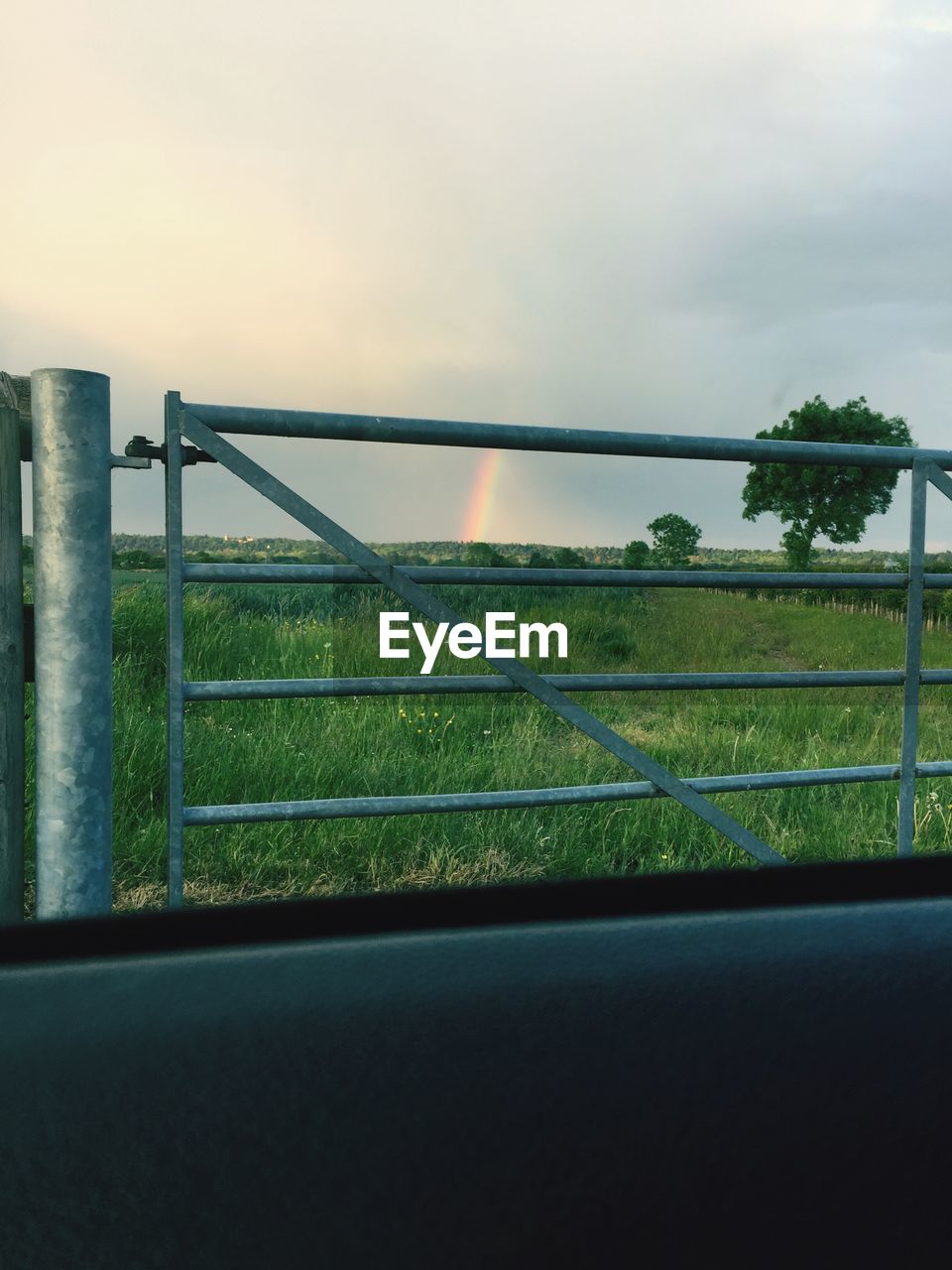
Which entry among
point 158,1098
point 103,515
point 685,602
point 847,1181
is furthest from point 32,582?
point 685,602

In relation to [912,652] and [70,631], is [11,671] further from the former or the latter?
[912,652]

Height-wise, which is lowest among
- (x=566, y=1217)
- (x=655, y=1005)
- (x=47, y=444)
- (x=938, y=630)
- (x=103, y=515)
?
(x=566, y=1217)

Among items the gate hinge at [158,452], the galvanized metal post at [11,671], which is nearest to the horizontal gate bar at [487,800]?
the galvanized metal post at [11,671]

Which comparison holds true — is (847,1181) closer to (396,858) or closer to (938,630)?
(396,858)

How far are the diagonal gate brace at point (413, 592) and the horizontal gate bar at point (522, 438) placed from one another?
61 millimetres

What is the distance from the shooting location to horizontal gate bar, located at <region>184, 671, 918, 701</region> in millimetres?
2322

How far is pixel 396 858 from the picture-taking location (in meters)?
3.20

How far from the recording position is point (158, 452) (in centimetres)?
231

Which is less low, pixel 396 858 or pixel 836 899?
pixel 836 899

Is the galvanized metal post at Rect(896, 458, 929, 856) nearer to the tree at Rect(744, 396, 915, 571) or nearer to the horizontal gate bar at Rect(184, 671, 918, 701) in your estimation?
the horizontal gate bar at Rect(184, 671, 918, 701)

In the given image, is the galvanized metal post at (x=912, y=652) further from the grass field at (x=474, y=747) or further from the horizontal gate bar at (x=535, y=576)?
the grass field at (x=474, y=747)

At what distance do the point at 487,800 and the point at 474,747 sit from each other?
1775 mm

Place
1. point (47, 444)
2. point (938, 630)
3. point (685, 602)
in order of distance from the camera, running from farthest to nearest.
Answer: point (685, 602)
point (938, 630)
point (47, 444)

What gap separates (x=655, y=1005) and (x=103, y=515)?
160 cm
